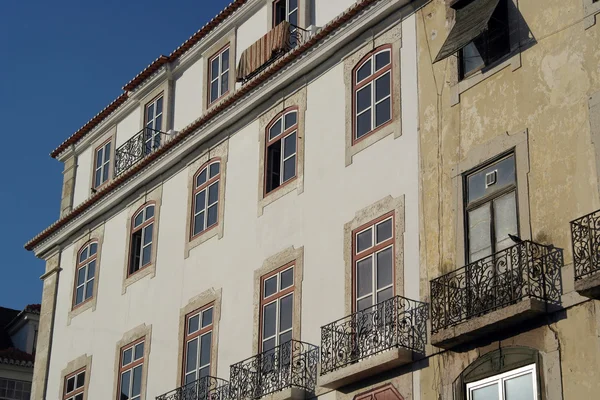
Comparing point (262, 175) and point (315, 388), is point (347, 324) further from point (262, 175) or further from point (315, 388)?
point (262, 175)

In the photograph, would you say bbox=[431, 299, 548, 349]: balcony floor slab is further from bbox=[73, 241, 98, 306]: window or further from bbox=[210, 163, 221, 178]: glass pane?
bbox=[73, 241, 98, 306]: window

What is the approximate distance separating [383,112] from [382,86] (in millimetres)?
514

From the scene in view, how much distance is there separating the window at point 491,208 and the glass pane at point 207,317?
6.65 metres

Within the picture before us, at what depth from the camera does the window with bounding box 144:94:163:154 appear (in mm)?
26969

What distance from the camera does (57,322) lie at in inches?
1116

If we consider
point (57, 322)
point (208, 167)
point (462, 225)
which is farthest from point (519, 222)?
point (57, 322)

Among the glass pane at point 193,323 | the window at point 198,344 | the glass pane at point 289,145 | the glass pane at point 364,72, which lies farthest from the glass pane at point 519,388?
the glass pane at point 193,323

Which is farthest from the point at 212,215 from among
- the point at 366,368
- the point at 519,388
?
the point at 519,388

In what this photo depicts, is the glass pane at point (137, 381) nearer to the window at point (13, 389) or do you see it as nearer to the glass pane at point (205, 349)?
the glass pane at point (205, 349)

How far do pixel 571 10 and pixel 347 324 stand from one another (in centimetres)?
577

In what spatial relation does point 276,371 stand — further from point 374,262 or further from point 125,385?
point 125,385

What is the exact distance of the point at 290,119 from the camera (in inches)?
894

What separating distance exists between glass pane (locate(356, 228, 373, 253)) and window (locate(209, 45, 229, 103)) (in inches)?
253

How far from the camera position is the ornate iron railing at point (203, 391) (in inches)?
851
